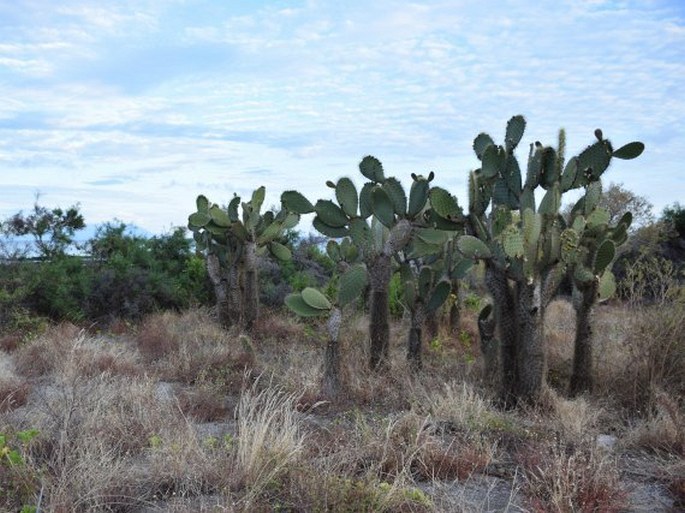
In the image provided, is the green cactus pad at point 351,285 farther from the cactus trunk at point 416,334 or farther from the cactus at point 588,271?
the cactus at point 588,271

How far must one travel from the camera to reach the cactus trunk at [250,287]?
10.5 meters

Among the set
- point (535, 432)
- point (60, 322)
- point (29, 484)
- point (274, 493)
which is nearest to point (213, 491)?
point (274, 493)

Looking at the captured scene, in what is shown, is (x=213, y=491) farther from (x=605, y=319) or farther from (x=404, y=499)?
(x=605, y=319)

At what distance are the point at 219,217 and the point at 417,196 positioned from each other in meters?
3.86

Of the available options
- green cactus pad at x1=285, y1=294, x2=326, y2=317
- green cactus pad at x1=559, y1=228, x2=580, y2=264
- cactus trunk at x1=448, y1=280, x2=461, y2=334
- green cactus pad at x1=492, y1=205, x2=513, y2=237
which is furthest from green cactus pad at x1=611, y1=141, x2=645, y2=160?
cactus trunk at x1=448, y1=280, x2=461, y2=334

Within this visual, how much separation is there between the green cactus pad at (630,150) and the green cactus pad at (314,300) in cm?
296

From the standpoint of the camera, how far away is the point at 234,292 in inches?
419

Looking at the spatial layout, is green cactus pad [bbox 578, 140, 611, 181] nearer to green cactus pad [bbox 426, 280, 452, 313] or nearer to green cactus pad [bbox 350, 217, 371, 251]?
green cactus pad [bbox 426, 280, 452, 313]

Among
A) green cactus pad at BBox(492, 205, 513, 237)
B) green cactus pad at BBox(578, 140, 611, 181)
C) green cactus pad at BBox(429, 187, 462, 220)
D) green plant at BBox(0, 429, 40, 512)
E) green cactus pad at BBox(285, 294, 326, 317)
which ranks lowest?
green plant at BBox(0, 429, 40, 512)

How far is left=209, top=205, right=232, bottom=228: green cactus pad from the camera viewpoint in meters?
10.2

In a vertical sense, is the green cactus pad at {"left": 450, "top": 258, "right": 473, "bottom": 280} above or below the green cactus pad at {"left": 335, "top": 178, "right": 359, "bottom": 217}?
below

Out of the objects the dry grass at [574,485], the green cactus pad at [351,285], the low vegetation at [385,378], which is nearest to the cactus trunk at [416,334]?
the low vegetation at [385,378]

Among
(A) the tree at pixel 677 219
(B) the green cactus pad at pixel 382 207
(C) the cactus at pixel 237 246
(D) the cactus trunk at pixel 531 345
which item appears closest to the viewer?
(D) the cactus trunk at pixel 531 345

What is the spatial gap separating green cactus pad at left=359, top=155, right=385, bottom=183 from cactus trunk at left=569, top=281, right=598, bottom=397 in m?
2.28
